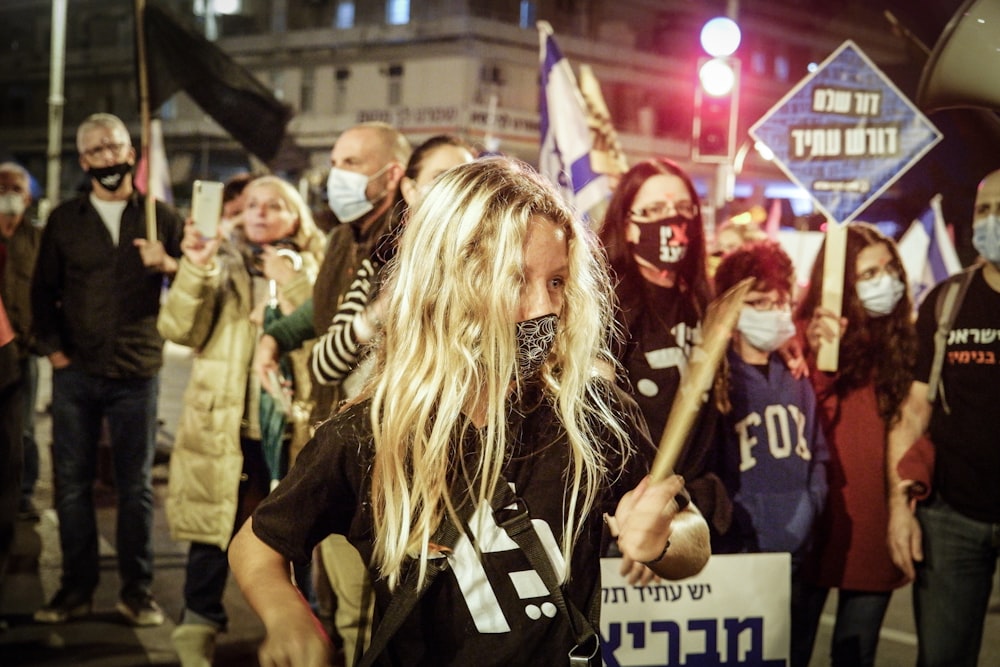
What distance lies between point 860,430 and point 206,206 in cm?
294

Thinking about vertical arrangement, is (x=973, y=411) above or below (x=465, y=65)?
below

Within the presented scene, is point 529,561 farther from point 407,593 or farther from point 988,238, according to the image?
point 988,238

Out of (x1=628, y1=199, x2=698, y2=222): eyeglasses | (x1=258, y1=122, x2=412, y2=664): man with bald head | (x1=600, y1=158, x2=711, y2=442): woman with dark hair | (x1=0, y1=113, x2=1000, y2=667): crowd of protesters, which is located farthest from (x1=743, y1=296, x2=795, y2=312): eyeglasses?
(x1=258, y1=122, x2=412, y2=664): man with bald head

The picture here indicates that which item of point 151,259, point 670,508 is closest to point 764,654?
point 670,508

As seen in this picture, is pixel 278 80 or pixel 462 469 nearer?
pixel 462 469

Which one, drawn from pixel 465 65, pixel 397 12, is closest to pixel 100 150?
pixel 465 65

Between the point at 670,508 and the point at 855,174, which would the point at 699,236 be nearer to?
the point at 855,174

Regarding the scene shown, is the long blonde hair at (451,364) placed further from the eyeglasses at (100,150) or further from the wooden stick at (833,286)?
the eyeglasses at (100,150)

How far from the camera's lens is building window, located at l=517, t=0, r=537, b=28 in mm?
36781

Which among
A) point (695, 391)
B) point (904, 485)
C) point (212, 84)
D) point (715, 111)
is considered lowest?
point (904, 485)

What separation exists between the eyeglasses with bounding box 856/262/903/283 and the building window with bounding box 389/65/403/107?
34.7 metres

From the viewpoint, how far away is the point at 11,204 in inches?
315

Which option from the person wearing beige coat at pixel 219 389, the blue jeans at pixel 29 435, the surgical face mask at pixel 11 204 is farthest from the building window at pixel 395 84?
the person wearing beige coat at pixel 219 389

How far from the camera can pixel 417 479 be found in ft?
6.09
